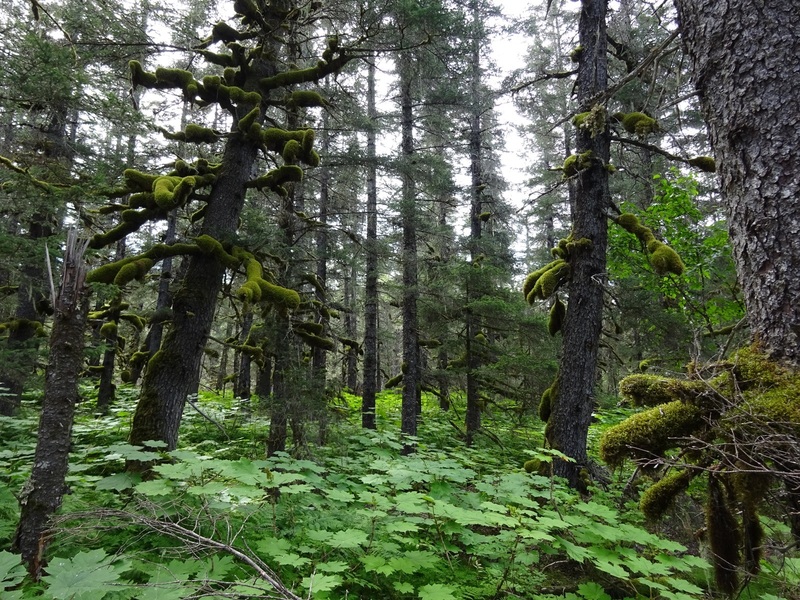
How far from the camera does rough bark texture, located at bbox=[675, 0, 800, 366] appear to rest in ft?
7.36

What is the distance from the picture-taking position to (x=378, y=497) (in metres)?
3.68

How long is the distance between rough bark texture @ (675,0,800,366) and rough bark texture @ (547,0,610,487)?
316 cm

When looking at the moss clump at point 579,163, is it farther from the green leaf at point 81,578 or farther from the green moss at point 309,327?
the green leaf at point 81,578

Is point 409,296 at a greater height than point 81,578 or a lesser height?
greater

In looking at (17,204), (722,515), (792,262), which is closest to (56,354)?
(722,515)

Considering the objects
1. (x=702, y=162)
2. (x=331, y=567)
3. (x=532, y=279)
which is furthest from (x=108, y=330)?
(x=702, y=162)

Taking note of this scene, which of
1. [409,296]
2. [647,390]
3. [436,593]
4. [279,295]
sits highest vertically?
[409,296]

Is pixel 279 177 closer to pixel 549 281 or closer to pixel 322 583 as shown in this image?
pixel 549 281

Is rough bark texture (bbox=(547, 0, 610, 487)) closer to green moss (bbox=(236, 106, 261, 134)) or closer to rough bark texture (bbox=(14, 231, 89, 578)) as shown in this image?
green moss (bbox=(236, 106, 261, 134))

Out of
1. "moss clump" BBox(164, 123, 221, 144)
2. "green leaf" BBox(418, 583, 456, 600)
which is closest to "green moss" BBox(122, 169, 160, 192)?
"moss clump" BBox(164, 123, 221, 144)

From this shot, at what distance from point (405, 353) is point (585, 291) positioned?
6429mm

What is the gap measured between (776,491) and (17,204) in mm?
10501

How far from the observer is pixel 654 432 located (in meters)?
2.46

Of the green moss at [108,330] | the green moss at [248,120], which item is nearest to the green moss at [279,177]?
the green moss at [248,120]
